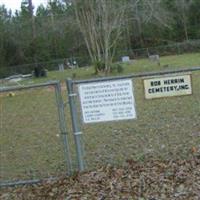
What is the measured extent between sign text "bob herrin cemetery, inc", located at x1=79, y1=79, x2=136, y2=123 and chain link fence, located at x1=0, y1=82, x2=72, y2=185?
15.1 inches

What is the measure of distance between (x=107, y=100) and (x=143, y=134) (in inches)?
104

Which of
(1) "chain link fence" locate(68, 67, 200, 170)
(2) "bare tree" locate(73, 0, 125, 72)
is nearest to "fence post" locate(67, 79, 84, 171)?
(1) "chain link fence" locate(68, 67, 200, 170)

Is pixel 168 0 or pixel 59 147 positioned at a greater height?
pixel 168 0

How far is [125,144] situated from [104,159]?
821 mm

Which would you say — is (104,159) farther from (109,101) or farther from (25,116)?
(25,116)

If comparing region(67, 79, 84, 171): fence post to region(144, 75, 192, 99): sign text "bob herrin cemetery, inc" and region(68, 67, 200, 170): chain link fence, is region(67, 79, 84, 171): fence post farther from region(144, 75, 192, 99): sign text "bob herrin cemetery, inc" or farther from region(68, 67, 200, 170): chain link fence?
region(144, 75, 192, 99): sign text "bob herrin cemetery, inc"

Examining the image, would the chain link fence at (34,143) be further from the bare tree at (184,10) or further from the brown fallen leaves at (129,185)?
the bare tree at (184,10)

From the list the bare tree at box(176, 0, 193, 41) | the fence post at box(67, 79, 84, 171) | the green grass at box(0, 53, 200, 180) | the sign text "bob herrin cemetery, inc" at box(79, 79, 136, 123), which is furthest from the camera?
the bare tree at box(176, 0, 193, 41)

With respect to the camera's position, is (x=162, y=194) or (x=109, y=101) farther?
(x=109, y=101)

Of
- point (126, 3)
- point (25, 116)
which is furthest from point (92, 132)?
point (126, 3)

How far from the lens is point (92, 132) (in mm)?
9734

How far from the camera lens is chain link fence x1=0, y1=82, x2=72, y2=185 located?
6949 mm

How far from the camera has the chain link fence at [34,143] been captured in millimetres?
6949

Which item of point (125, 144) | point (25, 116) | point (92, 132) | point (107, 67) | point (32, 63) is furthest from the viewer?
point (32, 63)
